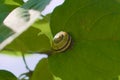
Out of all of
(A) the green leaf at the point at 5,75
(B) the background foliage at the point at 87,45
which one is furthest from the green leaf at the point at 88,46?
(A) the green leaf at the point at 5,75

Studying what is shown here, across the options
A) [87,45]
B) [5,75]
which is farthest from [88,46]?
[5,75]

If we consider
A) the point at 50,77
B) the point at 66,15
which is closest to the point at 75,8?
the point at 66,15

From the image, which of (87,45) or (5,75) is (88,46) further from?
(5,75)

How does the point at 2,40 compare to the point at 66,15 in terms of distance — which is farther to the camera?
the point at 66,15

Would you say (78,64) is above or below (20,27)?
below

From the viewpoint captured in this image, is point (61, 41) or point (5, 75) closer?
point (61, 41)

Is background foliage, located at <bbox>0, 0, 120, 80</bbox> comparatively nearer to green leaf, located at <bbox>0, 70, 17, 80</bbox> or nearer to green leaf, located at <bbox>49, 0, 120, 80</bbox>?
green leaf, located at <bbox>49, 0, 120, 80</bbox>

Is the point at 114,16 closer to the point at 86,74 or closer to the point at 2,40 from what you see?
the point at 86,74

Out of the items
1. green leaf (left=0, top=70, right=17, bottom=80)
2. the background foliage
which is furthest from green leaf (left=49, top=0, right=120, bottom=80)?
green leaf (left=0, top=70, right=17, bottom=80)
